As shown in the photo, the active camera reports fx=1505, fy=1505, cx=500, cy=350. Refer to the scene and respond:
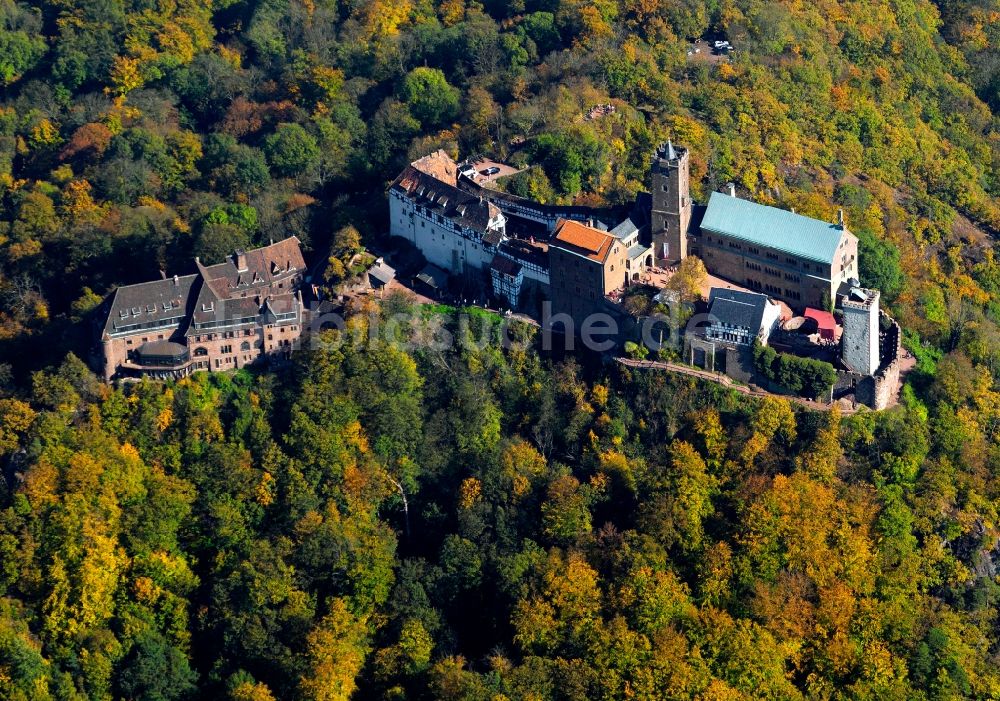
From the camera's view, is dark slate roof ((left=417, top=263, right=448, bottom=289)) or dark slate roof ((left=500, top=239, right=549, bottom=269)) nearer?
dark slate roof ((left=500, top=239, right=549, bottom=269))

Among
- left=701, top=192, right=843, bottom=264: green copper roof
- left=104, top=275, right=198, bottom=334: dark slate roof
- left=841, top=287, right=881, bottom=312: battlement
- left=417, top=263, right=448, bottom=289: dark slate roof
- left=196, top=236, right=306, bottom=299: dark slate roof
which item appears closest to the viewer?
left=841, top=287, right=881, bottom=312: battlement

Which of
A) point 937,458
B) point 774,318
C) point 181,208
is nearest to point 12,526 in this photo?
point 181,208

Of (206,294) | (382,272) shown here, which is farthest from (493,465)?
(206,294)

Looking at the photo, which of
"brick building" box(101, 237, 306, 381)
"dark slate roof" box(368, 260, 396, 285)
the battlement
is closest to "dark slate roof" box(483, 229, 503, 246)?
"dark slate roof" box(368, 260, 396, 285)

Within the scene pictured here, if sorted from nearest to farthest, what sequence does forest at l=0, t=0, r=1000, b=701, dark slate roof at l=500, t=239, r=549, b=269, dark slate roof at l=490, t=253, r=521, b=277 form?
1. forest at l=0, t=0, r=1000, b=701
2. dark slate roof at l=500, t=239, r=549, b=269
3. dark slate roof at l=490, t=253, r=521, b=277

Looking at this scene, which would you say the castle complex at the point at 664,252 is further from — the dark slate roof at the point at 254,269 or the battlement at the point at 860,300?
the dark slate roof at the point at 254,269

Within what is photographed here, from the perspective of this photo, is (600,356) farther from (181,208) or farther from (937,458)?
(181,208)

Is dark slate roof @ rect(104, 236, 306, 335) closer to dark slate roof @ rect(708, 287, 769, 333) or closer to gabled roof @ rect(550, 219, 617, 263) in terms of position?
gabled roof @ rect(550, 219, 617, 263)
